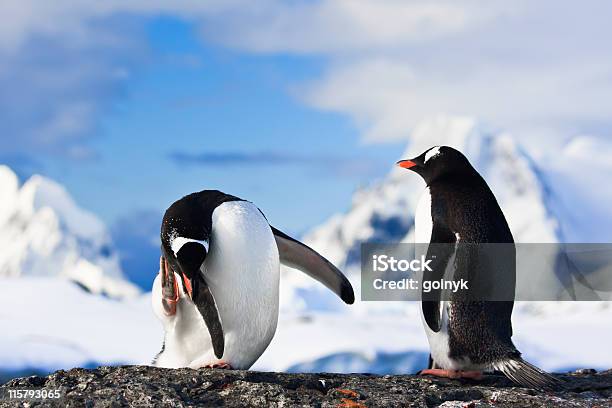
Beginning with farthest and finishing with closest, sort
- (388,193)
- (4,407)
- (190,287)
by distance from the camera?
(388,193), (190,287), (4,407)

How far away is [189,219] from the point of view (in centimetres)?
382

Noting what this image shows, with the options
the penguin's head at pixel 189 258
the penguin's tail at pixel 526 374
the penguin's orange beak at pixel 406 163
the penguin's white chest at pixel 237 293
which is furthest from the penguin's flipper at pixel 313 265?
the penguin's tail at pixel 526 374

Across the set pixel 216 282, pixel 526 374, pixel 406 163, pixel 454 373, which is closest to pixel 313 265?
pixel 406 163

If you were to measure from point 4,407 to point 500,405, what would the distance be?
2.01 m

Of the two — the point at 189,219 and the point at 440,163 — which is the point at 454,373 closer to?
the point at 440,163

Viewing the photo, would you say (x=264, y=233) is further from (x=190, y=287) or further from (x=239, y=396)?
(x=239, y=396)

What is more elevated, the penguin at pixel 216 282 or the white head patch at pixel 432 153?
the white head patch at pixel 432 153

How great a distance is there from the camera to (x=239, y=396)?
10.9 ft

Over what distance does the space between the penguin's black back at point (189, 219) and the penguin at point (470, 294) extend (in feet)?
3.68

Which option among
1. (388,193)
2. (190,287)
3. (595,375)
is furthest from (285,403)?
(388,193)

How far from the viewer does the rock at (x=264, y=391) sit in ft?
10.8

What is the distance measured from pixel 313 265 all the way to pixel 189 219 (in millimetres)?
1067

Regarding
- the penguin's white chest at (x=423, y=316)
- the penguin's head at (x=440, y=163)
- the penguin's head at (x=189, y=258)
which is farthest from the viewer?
the penguin's head at (x=440, y=163)

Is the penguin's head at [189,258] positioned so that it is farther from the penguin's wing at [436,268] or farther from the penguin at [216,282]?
the penguin's wing at [436,268]
